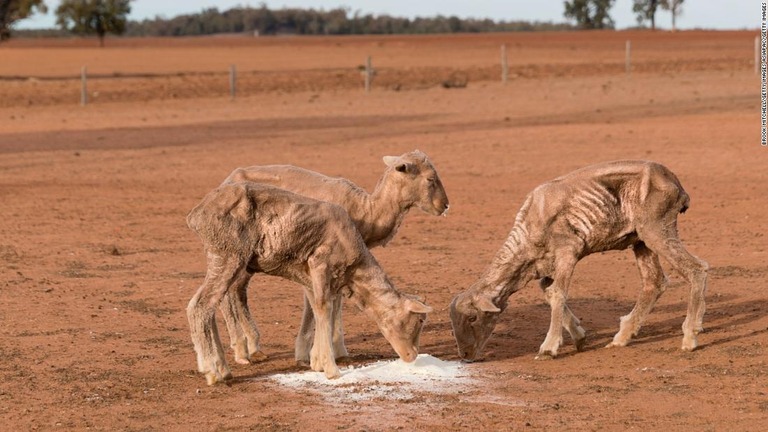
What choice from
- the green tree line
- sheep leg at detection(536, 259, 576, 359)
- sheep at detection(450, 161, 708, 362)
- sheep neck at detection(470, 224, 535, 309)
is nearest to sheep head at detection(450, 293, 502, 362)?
sheep at detection(450, 161, 708, 362)

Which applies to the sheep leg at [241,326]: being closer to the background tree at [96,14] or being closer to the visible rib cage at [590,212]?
the visible rib cage at [590,212]

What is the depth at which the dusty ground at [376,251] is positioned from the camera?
9914 mm

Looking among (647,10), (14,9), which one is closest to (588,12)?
(647,10)

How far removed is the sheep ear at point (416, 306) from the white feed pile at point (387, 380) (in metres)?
0.58

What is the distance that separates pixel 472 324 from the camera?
11250mm

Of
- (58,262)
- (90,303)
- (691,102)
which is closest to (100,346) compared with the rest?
(90,303)

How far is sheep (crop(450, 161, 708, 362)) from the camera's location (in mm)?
11312

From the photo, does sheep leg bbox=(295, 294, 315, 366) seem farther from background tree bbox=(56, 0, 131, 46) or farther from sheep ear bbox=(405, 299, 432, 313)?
background tree bbox=(56, 0, 131, 46)

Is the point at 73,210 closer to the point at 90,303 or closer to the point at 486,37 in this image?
the point at 90,303

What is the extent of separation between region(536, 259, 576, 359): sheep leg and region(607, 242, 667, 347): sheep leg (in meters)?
0.77

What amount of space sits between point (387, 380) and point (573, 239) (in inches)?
83.1

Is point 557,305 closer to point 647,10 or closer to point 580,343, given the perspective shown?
point 580,343

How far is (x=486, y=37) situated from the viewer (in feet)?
325

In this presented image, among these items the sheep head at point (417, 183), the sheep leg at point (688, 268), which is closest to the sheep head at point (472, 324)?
the sheep head at point (417, 183)
